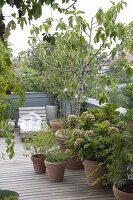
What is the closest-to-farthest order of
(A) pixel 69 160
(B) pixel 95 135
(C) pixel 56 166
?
(B) pixel 95 135 → (C) pixel 56 166 → (A) pixel 69 160

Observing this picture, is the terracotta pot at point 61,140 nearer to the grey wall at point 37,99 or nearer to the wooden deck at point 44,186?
the wooden deck at point 44,186

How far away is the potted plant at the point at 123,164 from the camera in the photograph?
2.60 m

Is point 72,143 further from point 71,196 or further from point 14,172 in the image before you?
point 14,172

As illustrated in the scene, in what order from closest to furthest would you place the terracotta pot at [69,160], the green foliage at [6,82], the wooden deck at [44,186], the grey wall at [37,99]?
the green foliage at [6,82] → the wooden deck at [44,186] → the terracotta pot at [69,160] → the grey wall at [37,99]

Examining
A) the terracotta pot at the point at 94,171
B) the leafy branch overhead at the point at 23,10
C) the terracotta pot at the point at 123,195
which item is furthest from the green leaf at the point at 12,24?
the terracotta pot at the point at 94,171

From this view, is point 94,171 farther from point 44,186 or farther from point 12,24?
point 12,24

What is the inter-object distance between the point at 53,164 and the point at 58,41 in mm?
1698

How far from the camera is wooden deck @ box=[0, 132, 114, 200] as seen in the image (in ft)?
10.7

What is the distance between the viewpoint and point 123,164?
2686 millimetres

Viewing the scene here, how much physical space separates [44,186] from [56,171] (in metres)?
0.23

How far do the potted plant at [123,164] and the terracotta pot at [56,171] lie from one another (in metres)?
1.03

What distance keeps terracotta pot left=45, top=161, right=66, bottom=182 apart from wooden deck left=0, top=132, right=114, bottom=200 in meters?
0.07

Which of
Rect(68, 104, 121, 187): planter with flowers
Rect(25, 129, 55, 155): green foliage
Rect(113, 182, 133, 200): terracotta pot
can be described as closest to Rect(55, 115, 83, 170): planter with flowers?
Rect(25, 129, 55, 155): green foliage

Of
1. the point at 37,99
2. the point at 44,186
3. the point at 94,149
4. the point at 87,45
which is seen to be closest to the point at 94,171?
the point at 94,149
